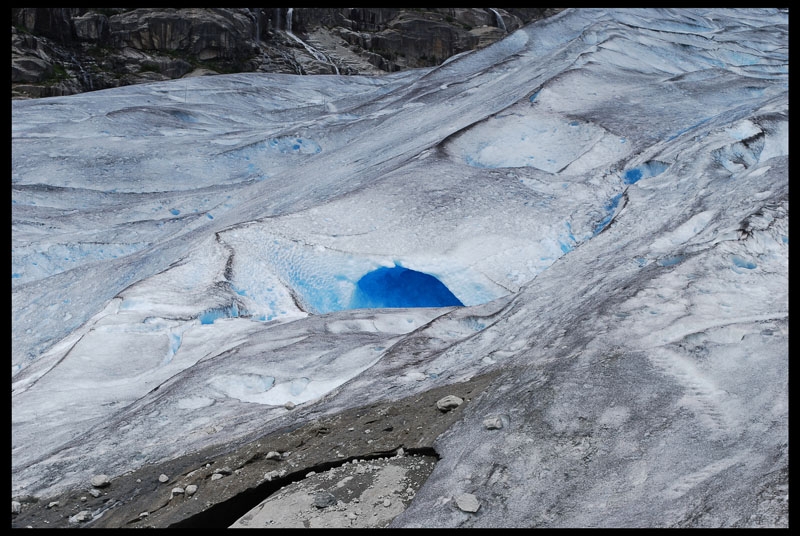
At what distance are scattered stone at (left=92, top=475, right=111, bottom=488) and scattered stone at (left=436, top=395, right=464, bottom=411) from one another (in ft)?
6.05

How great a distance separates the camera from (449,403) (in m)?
4.09

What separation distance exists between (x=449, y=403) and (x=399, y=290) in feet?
14.4

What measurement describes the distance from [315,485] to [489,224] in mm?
5024

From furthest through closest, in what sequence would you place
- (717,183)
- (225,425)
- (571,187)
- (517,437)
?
(571,187) → (717,183) → (225,425) → (517,437)

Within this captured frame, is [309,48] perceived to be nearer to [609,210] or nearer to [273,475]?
[609,210]

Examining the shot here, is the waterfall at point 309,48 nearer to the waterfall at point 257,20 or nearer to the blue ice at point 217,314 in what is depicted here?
the waterfall at point 257,20

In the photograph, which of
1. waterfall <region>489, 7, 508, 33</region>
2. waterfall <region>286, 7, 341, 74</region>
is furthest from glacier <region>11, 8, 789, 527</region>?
waterfall <region>489, 7, 508, 33</region>

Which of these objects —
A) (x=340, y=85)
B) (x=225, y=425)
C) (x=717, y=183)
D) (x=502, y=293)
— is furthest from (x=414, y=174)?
(x=340, y=85)

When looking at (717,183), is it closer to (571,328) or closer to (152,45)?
(571,328)

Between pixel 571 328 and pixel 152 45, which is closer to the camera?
pixel 571 328

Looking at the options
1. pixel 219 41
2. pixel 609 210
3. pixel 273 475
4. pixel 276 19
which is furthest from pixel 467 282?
pixel 276 19

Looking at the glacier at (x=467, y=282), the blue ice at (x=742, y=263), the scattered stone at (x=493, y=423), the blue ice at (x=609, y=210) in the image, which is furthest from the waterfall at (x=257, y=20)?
the scattered stone at (x=493, y=423)

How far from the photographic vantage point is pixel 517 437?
3.60 m
